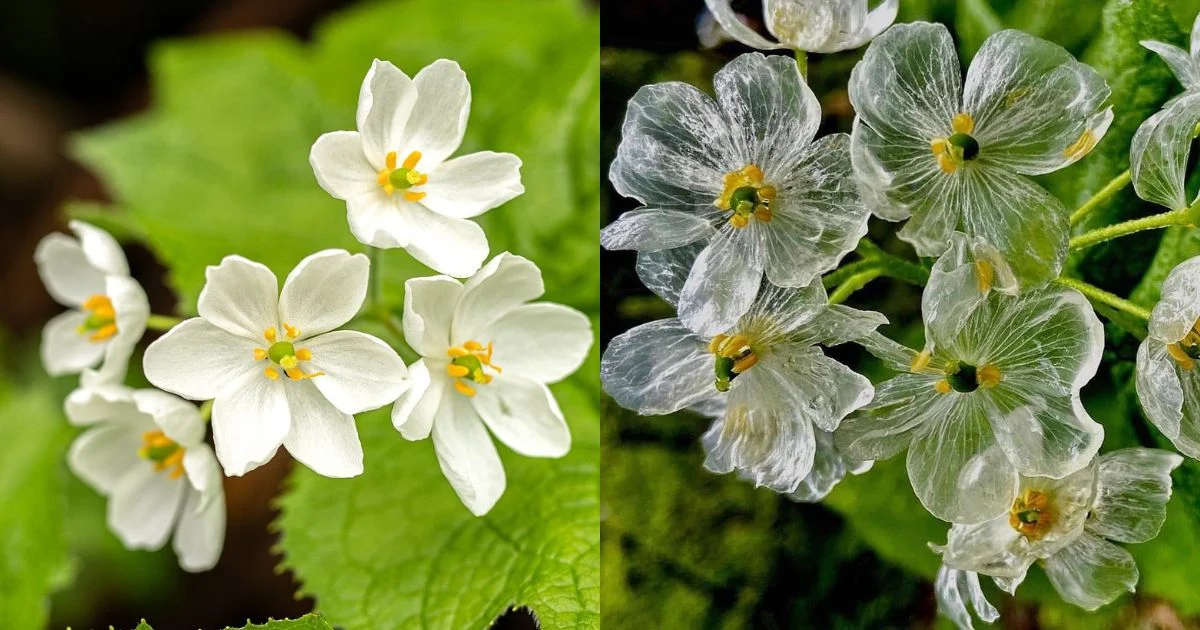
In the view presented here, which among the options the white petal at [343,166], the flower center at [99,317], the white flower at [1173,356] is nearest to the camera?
the white flower at [1173,356]

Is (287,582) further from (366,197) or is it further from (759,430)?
(759,430)

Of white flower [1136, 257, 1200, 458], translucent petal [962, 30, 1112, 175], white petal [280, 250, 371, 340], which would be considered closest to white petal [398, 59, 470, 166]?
white petal [280, 250, 371, 340]

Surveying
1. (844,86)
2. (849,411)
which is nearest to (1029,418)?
(849,411)

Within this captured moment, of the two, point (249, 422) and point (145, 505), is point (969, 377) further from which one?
point (145, 505)

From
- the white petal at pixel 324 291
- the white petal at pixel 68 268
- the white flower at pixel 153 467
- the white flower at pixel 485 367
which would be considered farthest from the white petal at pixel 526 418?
the white petal at pixel 68 268

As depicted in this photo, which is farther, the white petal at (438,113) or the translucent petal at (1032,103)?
the white petal at (438,113)

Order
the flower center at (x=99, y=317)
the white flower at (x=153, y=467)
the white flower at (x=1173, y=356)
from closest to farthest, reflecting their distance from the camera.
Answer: the white flower at (x=1173, y=356)
the white flower at (x=153, y=467)
the flower center at (x=99, y=317)

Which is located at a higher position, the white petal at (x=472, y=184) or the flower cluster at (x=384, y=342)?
the white petal at (x=472, y=184)

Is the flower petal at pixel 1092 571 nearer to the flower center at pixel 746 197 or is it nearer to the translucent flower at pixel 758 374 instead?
the translucent flower at pixel 758 374
